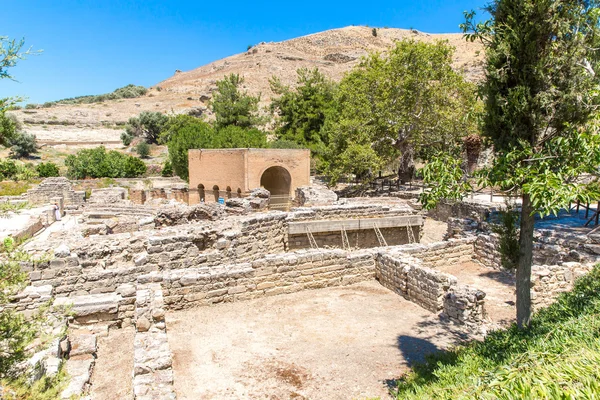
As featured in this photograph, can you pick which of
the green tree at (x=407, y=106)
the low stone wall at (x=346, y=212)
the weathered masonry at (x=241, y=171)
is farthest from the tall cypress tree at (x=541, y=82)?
the green tree at (x=407, y=106)

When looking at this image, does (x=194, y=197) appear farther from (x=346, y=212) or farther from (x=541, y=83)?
(x=541, y=83)

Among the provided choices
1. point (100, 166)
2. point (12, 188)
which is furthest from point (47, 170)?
point (12, 188)

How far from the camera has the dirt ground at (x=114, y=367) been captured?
507 cm

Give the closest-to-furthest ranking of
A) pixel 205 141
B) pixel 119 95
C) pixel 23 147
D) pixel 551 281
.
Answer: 1. pixel 551 281
2. pixel 205 141
3. pixel 23 147
4. pixel 119 95

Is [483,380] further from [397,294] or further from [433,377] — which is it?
[397,294]

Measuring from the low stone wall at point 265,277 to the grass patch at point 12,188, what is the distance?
1195 inches

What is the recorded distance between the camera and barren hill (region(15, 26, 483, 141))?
7256 cm

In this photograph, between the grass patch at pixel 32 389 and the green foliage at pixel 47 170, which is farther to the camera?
the green foliage at pixel 47 170

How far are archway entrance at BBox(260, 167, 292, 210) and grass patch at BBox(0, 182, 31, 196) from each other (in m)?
20.2

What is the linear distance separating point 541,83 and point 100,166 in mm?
45028

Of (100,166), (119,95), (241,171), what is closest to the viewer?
(241,171)

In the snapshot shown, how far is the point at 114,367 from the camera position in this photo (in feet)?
18.6

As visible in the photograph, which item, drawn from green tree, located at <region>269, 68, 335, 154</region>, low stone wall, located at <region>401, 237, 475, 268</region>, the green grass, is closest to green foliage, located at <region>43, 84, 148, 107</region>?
green tree, located at <region>269, 68, 335, 154</region>

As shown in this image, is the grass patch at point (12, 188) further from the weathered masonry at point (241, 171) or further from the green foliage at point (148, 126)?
the green foliage at point (148, 126)
